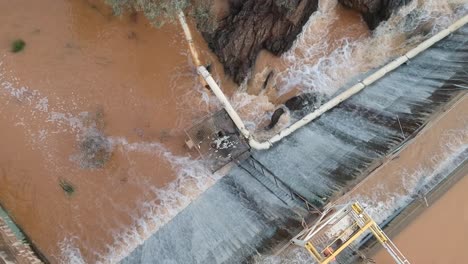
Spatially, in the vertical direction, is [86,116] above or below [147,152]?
above

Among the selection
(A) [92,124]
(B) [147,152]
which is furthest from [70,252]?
(A) [92,124]

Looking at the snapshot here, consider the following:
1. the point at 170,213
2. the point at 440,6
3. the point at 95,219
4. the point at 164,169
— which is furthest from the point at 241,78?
the point at 440,6

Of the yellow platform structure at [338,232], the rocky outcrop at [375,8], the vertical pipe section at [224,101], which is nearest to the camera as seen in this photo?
the yellow platform structure at [338,232]

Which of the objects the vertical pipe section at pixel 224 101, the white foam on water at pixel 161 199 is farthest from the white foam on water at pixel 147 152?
the vertical pipe section at pixel 224 101

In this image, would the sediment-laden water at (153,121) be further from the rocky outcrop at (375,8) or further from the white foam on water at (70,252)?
the rocky outcrop at (375,8)

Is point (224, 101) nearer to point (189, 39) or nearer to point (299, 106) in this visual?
point (189, 39)

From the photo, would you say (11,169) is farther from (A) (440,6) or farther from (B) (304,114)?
(A) (440,6)
